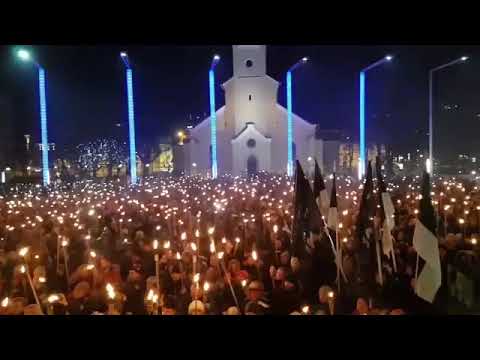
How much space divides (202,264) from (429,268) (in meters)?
3.43

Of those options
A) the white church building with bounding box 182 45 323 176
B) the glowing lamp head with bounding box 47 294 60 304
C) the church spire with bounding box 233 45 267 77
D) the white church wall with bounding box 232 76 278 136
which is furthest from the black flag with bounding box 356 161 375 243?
the church spire with bounding box 233 45 267 77

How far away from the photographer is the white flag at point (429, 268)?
7.13m

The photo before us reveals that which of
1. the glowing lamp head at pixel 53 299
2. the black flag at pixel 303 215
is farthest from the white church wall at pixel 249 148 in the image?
the glowing lamp head at pixel 53 299

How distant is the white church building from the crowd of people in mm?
23208

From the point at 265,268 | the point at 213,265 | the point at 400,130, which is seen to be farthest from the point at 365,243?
the point at 400,130

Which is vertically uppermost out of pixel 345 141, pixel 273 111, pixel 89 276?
pixel 273 111

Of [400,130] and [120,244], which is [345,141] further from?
[120,244]

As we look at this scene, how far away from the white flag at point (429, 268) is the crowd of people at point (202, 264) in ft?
1.45

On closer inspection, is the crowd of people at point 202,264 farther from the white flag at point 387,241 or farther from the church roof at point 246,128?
the church roof at point 246,128

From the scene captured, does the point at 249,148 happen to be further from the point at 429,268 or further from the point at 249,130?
the point at 429,268

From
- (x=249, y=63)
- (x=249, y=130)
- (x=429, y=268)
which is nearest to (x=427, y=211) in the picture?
(x=429, y=268)

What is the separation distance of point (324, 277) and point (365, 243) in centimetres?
139

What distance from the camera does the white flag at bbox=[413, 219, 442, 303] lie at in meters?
7.13

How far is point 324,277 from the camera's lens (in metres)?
8.55
